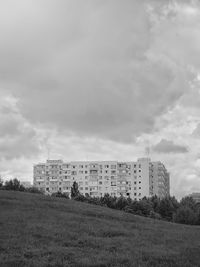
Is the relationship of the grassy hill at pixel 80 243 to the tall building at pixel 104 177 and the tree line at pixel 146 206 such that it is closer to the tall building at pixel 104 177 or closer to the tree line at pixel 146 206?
the tree line at pixel 146 206

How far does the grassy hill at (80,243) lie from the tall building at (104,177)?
501 feet

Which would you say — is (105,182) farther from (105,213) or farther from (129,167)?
(105,213)

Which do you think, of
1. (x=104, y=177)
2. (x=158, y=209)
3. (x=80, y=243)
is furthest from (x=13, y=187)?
(x=104, y=177)

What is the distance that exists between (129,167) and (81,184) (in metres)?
20.9

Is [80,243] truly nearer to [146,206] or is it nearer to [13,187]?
[13,187]

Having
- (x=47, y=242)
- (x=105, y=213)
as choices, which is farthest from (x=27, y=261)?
(x=105, y=213)

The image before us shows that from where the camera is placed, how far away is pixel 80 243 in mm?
23047

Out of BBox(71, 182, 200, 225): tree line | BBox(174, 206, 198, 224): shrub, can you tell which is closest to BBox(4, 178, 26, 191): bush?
BBox(71, 182, 200, 225): tree line

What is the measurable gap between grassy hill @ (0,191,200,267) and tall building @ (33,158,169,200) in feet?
501

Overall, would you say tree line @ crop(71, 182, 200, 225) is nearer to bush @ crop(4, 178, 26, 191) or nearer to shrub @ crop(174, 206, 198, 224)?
shrub @ crop(174, 206, 198, 224)

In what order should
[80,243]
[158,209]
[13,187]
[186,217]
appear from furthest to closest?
[158,209], [13,187], [186,217], [80,243]

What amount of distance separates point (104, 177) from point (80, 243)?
16493 cm

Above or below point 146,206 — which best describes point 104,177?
above

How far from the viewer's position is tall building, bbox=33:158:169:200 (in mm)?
187500
